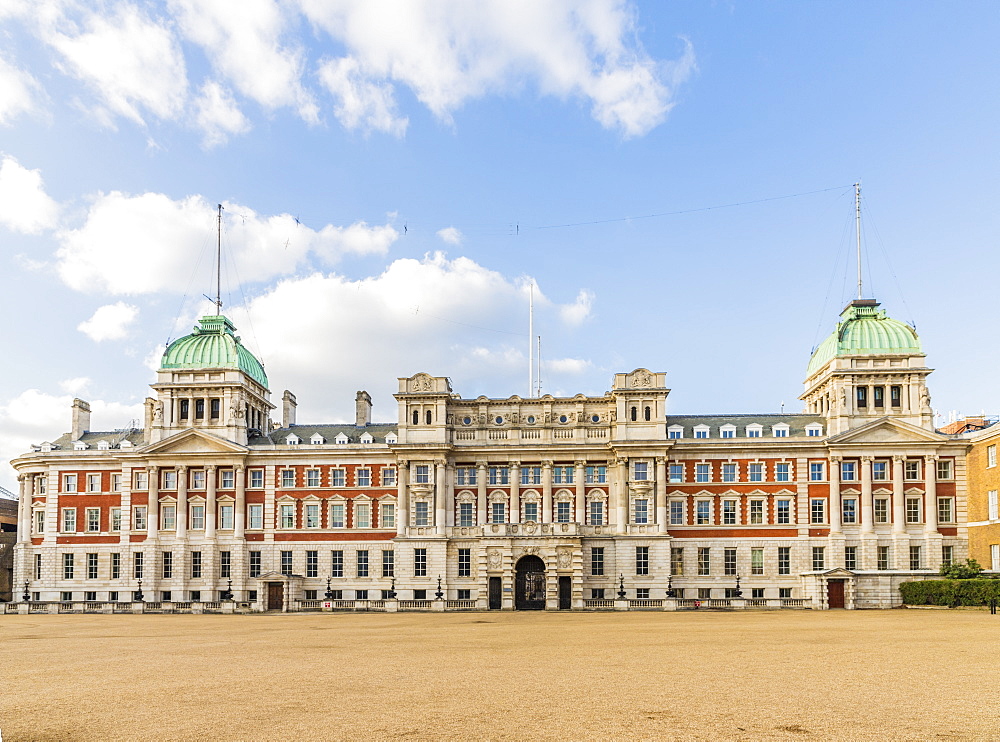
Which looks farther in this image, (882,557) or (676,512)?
(676,512)

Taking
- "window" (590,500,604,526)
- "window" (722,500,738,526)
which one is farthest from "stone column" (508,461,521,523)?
"window" (722,500,738,526)

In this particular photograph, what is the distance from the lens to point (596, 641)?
40188 mm

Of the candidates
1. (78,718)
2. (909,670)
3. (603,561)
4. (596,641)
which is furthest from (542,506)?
(78,718)

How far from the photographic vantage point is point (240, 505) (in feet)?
269

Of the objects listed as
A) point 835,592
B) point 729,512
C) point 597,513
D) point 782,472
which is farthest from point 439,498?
point 835,592

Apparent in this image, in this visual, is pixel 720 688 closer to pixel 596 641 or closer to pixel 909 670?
pixel 909 670

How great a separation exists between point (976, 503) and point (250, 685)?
216ft

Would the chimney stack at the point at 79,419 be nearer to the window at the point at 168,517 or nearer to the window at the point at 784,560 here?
the window at the point at 168,517

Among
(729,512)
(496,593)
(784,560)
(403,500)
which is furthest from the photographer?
(403,500)

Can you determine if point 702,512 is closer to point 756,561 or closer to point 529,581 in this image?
point 756,561

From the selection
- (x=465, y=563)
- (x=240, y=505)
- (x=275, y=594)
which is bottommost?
(x=275, y=594)

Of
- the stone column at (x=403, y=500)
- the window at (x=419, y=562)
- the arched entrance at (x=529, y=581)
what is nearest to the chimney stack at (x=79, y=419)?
the stone column at (x=403, y=500)

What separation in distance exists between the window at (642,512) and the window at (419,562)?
1792cm

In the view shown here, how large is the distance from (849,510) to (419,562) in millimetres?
35904
